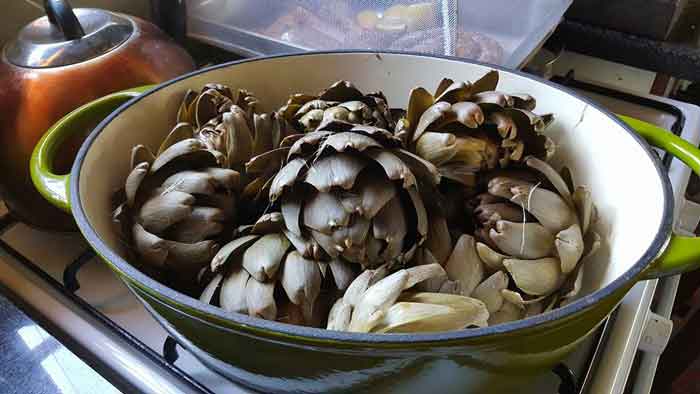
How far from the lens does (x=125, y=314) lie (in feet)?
1.74

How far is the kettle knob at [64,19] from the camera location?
576 mm

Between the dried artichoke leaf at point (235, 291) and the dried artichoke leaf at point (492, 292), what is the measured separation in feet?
0.54

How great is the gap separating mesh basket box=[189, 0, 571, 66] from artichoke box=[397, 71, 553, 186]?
215mm

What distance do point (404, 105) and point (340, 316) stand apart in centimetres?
29

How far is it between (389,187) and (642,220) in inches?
7.3

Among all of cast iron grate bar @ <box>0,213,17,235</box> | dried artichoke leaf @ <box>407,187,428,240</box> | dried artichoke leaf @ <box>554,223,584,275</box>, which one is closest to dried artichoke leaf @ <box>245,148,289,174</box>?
dried artichoke leaf @ <box>407,187,428,240</box>

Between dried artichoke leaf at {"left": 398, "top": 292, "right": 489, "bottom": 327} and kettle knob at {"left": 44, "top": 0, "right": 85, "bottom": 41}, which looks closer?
dried artichoke leaf at {"left": 398, "top": 292, "right": 489, "bottom": 327}

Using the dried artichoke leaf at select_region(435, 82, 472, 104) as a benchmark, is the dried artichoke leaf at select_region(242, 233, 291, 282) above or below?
below

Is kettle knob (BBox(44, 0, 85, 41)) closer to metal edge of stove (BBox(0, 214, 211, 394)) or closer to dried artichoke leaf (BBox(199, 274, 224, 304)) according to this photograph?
metal edge of stove (BBox(0, 214, 211, 394))

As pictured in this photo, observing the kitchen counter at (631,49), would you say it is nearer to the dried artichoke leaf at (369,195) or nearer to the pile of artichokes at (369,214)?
the pile of artichokes at (369,214)

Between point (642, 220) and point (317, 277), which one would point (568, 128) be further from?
point (317, 277)

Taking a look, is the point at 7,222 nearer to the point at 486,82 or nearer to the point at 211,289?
the point at 211,289

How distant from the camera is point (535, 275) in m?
0.43

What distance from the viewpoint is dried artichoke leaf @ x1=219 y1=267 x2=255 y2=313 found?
40 centimetres
